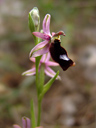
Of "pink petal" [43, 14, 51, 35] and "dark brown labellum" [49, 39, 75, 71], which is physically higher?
"pink petal" [43, 14, 51, 35]

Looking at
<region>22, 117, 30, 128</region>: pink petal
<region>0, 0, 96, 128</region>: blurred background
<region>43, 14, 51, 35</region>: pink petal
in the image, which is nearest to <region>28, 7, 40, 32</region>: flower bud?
<region>43, 14, 51, 35</region>: pink petal

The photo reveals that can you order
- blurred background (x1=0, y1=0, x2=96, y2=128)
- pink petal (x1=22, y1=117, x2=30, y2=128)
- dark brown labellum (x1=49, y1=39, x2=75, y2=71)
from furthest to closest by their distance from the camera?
blurred background (x1=0, y1=0, x2=96, y2=128), pink petal (x1=22, y1=117, x2=30, y2=128), dark brown labellum (x1=49, y1=39, x2=75, y2=71)

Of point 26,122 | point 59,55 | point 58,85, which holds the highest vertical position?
point 59,55

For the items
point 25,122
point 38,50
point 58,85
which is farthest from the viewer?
point 58,85

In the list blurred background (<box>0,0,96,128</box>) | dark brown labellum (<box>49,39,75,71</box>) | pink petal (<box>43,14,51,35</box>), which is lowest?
blurred background (<box>0,0,96,128</box>)

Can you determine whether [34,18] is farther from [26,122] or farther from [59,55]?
[26,122]

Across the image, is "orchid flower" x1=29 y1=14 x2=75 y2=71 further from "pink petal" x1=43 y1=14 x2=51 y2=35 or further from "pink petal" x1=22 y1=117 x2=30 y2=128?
"pink petal" x1=22 y1=117 x2=30 y2=128

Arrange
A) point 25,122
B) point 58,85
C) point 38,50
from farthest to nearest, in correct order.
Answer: point 58,85 → point 25,122 → point 38,50

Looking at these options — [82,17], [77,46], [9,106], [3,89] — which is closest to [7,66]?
[3,89]

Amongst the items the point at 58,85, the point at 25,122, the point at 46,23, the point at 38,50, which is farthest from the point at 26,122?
the point at 58,85

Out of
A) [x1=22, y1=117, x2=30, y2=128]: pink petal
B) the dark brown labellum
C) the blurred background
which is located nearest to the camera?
the dark brown labellum
